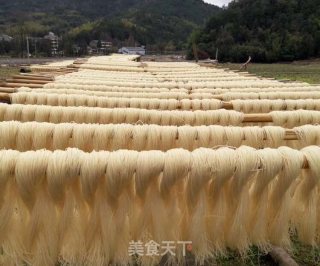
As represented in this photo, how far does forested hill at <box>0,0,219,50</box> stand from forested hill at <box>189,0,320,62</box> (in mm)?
19553

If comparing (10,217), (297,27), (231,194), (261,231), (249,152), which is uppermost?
(297,27)

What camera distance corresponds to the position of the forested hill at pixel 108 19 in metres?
87.7

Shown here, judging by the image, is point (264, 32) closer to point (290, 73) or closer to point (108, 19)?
point (290, 73)

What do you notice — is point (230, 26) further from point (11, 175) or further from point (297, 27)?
point (11, 175)

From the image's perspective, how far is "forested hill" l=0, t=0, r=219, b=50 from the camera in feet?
288

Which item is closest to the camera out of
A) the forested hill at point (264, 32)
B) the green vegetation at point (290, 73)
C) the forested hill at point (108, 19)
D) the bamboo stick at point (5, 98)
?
the bamboo stick at point (5, 98)

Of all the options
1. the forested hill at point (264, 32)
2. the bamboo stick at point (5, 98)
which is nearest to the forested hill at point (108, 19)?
the forested hill at point (264, 32)

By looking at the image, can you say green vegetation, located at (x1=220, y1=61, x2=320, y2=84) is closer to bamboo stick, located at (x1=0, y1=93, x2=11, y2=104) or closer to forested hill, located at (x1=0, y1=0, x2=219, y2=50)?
bamboo stick, located at (x1=0, y1=93, x2=11, y2=104)

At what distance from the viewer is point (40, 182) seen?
5.27ft

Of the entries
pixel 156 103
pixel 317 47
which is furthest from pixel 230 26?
pixel 156 103

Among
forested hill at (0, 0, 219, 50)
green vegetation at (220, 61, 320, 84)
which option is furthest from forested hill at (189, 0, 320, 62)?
forested hill at (0, 0, 219, 50)

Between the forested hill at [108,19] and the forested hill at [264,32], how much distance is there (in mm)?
19553

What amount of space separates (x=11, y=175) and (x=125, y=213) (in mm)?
623

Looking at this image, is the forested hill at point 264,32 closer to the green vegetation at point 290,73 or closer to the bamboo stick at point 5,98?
the green vegetation at point 290,73
